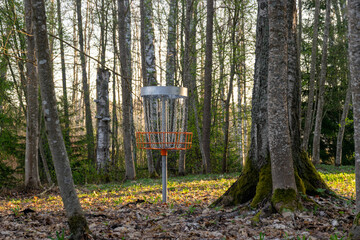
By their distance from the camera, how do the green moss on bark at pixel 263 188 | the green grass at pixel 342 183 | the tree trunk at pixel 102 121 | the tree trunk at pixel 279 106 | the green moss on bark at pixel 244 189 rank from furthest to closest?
the tree trunk at pixel 102 121, the green grass at pixel 342 183, the green moss on bark at pixel 244 189, the green moss on bark at pixel 263 188, the tree trunk at pixel 279 106

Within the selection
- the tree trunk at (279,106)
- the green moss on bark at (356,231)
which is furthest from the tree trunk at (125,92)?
the green moss on bark at (356,231)

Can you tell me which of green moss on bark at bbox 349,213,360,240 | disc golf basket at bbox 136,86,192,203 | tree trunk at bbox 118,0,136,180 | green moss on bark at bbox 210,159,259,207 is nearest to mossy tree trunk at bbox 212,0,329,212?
green moss on bark at bbox 210,159,259,207

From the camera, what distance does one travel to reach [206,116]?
1455 cm

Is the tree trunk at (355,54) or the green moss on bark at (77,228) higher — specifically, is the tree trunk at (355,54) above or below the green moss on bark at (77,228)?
above

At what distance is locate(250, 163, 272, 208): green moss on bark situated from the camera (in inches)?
209

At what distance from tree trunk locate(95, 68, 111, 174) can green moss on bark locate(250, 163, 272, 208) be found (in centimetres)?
962

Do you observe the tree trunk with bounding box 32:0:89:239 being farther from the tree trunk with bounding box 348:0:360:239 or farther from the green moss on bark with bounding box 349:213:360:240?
the tree trunk with bounding box 348:0:360:239

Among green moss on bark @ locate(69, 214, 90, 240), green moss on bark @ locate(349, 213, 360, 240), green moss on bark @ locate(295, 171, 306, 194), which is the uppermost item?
green moss on bark @ locate(295, 171, 306, 194)

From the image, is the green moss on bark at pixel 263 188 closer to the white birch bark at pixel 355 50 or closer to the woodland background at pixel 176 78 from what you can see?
the white birch bark at pixel 355 50

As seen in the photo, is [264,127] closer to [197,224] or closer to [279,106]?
[279,106]

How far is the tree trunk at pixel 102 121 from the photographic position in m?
14.1

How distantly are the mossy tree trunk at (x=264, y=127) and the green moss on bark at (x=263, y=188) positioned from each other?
20 millimetres

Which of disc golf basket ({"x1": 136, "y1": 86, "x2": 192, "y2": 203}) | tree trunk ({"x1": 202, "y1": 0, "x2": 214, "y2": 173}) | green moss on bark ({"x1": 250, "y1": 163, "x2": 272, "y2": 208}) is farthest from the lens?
tree trunk ({"x1": 202, "y1": 0, "x2": 214, "y2": 173})

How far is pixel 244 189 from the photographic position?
5805 mm
